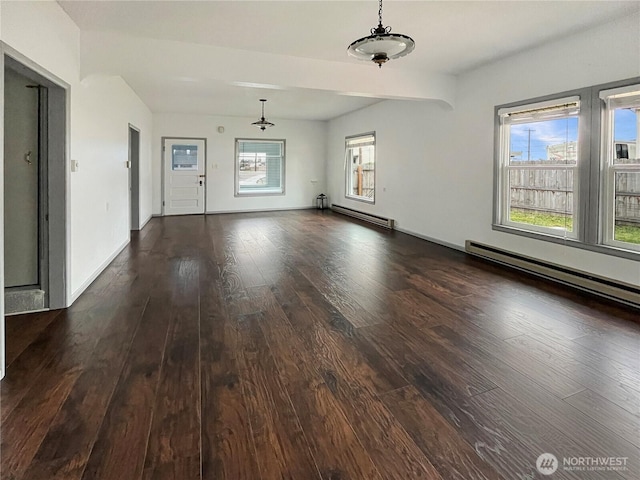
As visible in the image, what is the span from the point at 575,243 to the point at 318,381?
3426 millimetres

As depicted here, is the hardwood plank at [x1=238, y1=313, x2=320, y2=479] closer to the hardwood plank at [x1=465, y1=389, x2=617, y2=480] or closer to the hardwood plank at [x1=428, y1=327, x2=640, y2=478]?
the hardwood plank at [x1=465, y1=389, x2=617, y2=480]

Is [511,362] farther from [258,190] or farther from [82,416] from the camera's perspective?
[258,190]

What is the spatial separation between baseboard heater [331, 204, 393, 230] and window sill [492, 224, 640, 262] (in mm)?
2801

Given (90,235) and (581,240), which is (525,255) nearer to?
(581,240)

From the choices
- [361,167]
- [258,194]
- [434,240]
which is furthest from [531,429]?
[258,194]

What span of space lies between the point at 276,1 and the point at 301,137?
7560mm

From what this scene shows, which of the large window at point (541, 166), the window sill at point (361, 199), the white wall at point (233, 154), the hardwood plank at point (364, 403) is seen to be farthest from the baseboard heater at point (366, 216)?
the hardwood plank at point (364, 403)

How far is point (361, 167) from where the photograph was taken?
9203mm

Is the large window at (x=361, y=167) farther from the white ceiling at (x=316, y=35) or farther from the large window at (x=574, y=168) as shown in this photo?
the large window at (x=574, y=168)

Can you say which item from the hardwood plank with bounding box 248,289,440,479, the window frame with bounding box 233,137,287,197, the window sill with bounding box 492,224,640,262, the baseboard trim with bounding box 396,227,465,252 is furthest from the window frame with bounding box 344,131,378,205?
the hardwood plank with bounding box 248,289,440,479

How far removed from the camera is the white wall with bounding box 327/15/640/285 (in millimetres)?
3682

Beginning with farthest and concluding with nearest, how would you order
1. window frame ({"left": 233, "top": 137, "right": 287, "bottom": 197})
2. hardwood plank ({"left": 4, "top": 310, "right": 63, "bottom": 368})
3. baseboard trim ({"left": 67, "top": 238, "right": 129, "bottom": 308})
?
window frame ({"left": 233, "top": 137, "right": 287, "bottom": 197}) → baseboard trim ({"left": 67, "top": 238, "right": 129, "bottom": 308}) → hardwood plank ({"left": 4, "top": 310, "right": 63, "bottom": 368})

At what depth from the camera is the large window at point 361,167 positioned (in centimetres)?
852

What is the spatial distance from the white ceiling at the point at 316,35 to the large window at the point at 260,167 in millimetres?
5658
